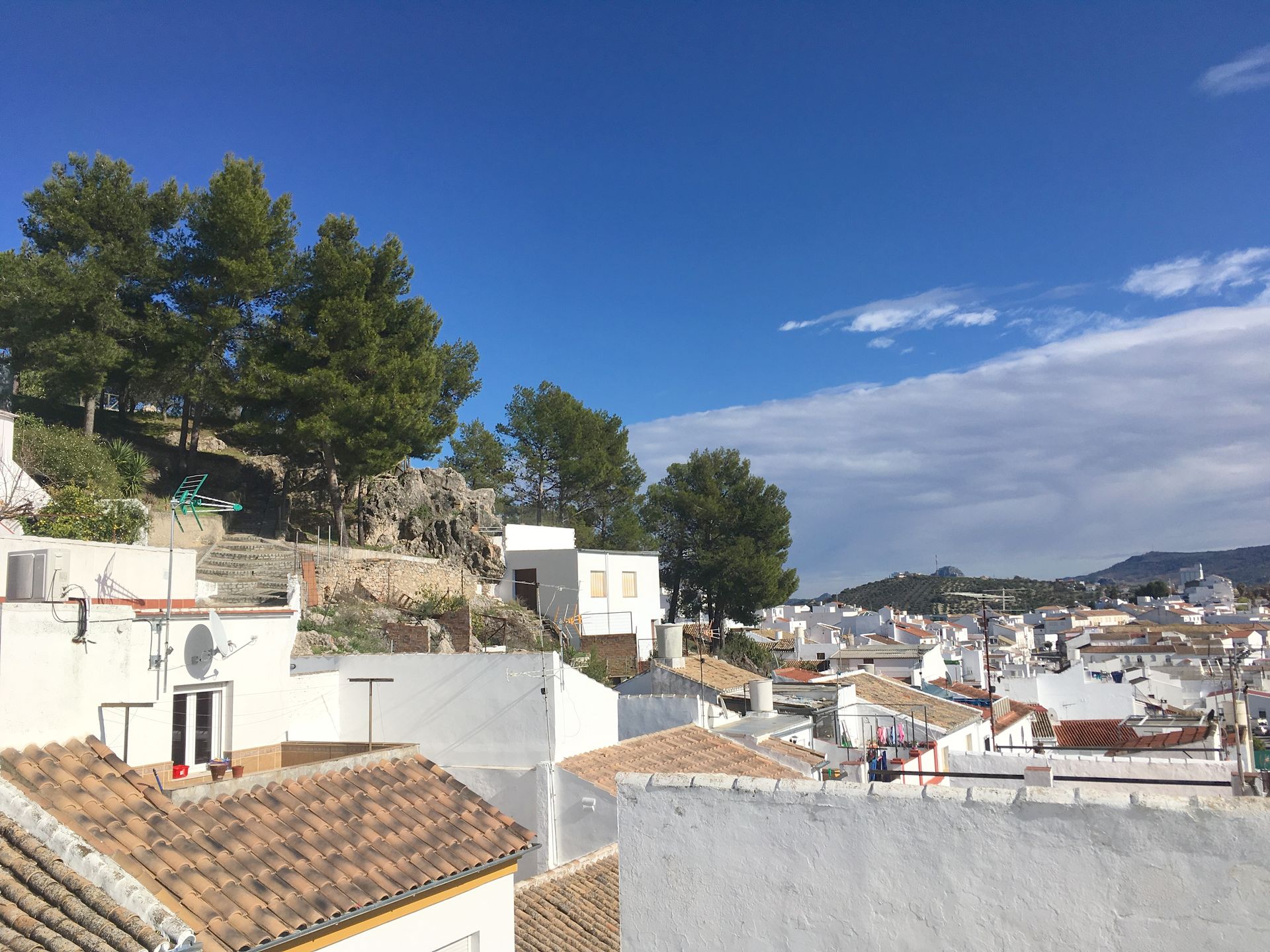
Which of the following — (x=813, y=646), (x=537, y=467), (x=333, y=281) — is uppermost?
(x=333, y=281)

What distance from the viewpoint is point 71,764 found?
7.25 m

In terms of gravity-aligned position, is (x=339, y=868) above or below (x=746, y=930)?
below

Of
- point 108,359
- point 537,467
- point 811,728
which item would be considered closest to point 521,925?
point 811,728

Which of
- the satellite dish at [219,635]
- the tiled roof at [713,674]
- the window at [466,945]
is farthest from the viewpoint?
the tiled roof at [713,674]

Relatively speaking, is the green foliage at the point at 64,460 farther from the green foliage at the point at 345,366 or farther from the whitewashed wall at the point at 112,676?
the whitewashed wall at the point at 112,676

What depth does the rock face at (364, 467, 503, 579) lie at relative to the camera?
96.3 ft

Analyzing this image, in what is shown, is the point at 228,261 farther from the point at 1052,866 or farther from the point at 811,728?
the point at 1052,866

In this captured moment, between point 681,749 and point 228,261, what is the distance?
63.2ft

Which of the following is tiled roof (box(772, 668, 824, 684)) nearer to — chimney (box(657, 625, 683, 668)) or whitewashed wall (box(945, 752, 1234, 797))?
chimney (box(657, 625, 683, 668))

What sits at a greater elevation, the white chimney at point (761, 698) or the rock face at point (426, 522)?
the rock face at point (426, 522)

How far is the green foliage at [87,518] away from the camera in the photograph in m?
16.0

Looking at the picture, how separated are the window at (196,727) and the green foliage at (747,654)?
1051 inches

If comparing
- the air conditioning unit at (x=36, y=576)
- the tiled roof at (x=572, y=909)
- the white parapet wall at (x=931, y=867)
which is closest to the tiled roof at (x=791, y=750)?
the tiled roof at (x=572, y=909)

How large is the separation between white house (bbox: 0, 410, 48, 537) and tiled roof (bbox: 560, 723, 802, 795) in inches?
451
